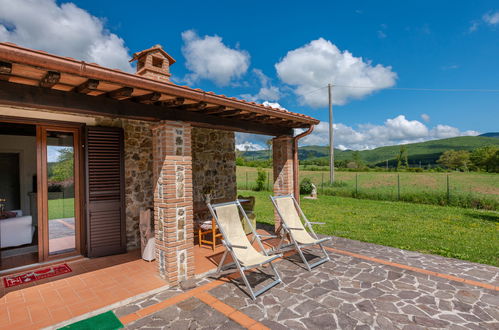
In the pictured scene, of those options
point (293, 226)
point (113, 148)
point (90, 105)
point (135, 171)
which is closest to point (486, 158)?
point (293, 226)

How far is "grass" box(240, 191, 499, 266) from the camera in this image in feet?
18.1

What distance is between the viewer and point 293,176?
611 centimetres

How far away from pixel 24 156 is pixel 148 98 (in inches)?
234

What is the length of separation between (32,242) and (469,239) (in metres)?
10.0

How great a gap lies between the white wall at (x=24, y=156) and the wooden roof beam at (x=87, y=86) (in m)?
5.25

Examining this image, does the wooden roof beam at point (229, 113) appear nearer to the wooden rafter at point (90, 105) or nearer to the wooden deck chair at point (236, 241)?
the wooden rafter at point (90, 105)

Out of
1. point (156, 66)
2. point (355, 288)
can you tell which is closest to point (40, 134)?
point (156, 66)

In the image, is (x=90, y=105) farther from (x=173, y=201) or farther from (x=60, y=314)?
(x=60, y=314)

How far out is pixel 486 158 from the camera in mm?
41750

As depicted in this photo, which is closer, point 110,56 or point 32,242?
point 32,242

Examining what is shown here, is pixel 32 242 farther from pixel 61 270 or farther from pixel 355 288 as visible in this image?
pixel 355 288

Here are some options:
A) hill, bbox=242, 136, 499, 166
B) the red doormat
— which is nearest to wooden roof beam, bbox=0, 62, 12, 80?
the red doormat

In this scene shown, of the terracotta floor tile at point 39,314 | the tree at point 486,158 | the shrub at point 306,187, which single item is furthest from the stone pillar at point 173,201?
the tree at point 486,158

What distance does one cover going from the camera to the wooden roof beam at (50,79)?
238 centimetres
